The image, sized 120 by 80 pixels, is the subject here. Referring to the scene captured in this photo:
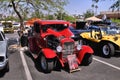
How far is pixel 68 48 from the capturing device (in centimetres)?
1061

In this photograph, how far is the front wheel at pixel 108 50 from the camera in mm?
13445

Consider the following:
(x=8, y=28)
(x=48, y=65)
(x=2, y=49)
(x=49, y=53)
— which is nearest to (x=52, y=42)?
(x=49, y=53)

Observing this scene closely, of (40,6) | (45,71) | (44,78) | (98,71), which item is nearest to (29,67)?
(45,71)

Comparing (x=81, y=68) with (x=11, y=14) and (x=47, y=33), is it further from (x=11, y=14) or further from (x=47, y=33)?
(x=11, y=14)

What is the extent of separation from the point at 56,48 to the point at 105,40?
14.4ft

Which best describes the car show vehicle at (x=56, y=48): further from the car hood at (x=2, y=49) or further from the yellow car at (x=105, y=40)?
the yellow car at (x=105, y=40)

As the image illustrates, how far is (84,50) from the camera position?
11.3 m

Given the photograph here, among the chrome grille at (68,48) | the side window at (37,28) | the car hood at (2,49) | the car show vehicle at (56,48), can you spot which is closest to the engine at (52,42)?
the car show vehicle at (56,48)

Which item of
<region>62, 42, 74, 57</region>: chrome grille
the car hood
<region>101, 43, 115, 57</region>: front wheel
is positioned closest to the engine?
<region>62, 42, 74, 57</region>: chrome grille

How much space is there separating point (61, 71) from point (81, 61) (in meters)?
1.36

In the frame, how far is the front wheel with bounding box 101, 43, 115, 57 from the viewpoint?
13.4 meters

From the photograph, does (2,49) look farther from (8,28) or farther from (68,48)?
(8,28)

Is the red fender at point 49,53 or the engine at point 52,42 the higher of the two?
the engine at point 52,42

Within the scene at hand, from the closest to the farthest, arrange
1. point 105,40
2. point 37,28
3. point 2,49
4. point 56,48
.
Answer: point 2,49 → point 56,48 → point 37,28 → point 105,40
